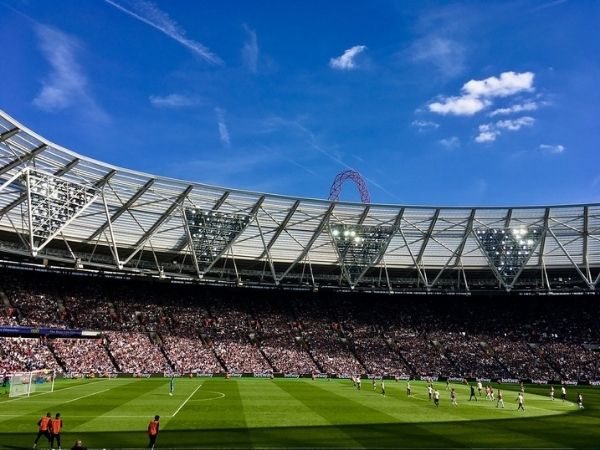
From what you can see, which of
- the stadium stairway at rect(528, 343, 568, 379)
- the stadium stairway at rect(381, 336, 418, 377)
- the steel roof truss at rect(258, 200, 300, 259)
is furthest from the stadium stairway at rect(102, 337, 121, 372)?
the stadium stairway at rect(528, 343, 568, 379)

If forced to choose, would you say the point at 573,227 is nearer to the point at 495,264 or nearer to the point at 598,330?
the point at 495,264

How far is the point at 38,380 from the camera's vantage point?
147 ft

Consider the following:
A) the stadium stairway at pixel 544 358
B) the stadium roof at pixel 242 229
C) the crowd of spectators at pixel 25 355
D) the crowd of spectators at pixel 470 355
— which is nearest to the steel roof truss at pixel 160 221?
the stadium roof at pixel 242 229

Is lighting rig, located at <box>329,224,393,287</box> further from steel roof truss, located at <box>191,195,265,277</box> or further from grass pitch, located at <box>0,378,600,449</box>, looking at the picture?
grass pitch, located at <box>0,378,600,449</box>

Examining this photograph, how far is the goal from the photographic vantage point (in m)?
35.4

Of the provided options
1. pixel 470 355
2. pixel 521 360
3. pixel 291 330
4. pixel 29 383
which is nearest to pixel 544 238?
pixel 521 360

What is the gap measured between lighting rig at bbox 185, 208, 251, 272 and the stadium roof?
0.11 m

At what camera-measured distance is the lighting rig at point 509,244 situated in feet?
184

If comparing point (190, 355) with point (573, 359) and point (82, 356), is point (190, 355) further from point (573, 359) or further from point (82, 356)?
point (573, 359)

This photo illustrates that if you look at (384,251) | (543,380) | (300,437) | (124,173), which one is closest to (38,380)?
(124,173)

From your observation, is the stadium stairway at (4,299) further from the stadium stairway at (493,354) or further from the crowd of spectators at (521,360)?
the crowd of spectators at (521,360)

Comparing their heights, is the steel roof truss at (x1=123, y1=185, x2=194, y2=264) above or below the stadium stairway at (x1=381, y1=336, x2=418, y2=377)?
above

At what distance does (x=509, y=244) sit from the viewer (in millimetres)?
57094

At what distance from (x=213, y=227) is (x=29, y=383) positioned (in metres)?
21.8
